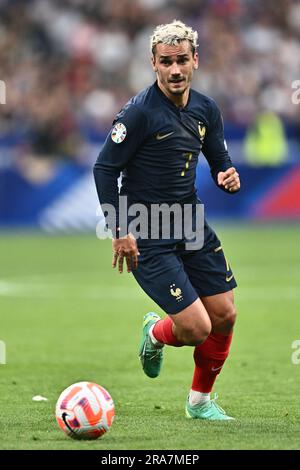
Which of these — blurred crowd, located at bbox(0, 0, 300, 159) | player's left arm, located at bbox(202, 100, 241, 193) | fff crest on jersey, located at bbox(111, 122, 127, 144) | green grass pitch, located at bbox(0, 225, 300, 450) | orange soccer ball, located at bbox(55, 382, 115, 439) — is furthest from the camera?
blurred crowd, located at bbox(0, 0, 300, 159)

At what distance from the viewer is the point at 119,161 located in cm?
665

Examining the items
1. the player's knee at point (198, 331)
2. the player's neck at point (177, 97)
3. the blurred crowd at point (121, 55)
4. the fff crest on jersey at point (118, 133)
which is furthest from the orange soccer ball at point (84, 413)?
the blurred crowd at point (121, 55)

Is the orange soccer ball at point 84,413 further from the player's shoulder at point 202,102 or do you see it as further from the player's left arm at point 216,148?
the player's shoulder at point 202,102

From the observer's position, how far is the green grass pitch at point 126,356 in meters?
Answer: 6.23

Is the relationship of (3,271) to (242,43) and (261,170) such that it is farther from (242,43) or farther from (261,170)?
(242,43)

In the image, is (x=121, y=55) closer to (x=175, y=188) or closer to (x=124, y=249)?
(x=175, y=188)

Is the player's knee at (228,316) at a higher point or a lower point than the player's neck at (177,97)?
lower

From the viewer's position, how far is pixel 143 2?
24.8 metres

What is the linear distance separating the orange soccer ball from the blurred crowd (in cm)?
1639

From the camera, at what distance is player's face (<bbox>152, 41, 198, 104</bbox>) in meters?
6.60

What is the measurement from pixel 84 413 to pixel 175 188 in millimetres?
1579

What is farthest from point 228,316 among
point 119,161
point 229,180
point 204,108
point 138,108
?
point 138,108

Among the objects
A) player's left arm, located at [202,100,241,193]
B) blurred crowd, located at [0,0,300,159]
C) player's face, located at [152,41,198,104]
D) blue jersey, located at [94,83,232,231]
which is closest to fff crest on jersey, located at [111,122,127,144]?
blue jersey, located at [94,83,232,231]

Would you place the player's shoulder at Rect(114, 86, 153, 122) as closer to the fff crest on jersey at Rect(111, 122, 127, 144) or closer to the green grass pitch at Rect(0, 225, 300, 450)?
the fff crest on jersey at Rect(111, 122, 127, 144)
